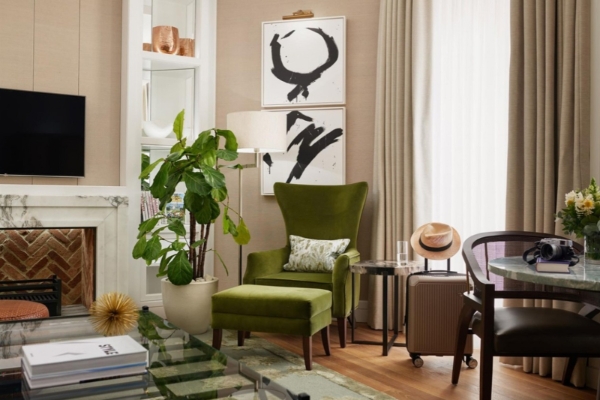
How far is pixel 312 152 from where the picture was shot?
482 cm

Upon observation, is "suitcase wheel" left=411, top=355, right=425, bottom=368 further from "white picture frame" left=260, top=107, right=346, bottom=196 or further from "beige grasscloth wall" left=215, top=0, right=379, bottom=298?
"white picture frame" left=260, top=107, right=346, bottom=196

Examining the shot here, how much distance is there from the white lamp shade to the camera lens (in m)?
2.42

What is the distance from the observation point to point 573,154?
3.22 meters

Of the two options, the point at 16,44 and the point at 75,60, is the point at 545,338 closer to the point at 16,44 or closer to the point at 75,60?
the point at 75,60

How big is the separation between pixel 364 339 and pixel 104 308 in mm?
2172

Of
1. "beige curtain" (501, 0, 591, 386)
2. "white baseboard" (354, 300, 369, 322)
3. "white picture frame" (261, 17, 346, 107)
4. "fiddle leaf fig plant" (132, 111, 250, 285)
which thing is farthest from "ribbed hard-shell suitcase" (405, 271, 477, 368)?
"white picture frame" (261, 17, 346, 107)

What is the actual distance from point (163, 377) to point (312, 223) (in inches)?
108

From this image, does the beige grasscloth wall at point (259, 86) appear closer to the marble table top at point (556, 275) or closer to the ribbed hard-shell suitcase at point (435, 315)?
the ribbed hard-shell suitcase at point (435, 315)

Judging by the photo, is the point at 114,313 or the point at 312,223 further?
the point at 312,223

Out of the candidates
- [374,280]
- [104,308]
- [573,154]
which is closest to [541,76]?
[573,154]

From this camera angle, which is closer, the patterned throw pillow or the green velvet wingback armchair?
the green velvet wingback armchair

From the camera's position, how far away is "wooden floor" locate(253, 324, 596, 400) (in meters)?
2.97

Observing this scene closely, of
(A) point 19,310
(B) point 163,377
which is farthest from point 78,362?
(A) point 19,310

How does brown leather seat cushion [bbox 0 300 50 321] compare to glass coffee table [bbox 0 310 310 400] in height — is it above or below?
below
